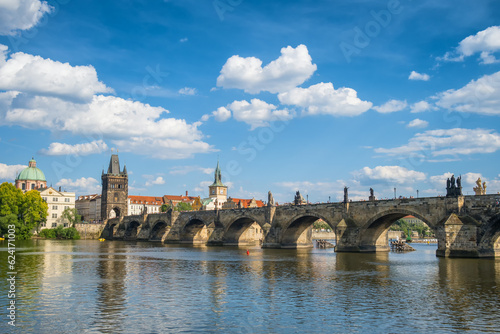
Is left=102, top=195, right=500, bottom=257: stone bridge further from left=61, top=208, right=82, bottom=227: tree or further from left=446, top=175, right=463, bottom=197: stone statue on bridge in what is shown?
left=61, top=208, right=82, bottom=227: tree

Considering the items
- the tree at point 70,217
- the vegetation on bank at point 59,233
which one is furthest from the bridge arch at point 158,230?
the tree at point 70,217

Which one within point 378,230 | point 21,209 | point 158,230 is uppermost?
point 21,209

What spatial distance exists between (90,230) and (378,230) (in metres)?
105

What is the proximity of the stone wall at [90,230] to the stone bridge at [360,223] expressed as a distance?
148 feet

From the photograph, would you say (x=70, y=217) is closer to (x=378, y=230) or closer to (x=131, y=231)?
(x=131, y=231)

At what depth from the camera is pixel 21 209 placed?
368 feet

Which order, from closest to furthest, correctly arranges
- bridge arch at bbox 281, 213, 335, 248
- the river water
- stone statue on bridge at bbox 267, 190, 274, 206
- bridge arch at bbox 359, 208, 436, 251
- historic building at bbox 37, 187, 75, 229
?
the river water < bridge arch at bbox 359, 208, 436, 251 < bridge arch at bbox 281, 213, 335, 248 < stone statue on bridge at bbox 267, 190, 274, 206 < historic building at bbox 37, 187, 75, 229

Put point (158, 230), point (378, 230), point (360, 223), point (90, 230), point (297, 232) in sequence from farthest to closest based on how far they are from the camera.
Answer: point (90, 230)
point (158, 230)
point (297, 232)
point (378, 230)
point (360, 223)

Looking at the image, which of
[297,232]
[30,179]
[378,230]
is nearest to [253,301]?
[378,230]

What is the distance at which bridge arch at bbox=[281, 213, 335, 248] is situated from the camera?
247 feet

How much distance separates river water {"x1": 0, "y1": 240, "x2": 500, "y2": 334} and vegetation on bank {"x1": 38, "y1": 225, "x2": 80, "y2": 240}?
9464cm

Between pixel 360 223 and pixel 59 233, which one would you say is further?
pixel 59 233

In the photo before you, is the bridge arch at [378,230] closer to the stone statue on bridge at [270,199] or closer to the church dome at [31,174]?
the stone statue on bridge at [270,199]

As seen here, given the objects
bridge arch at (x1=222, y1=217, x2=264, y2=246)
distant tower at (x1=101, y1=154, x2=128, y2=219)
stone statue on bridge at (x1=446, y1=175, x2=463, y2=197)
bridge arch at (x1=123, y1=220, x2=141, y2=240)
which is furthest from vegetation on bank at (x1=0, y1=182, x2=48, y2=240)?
stone statue on bridge at (x1=446, y1=175, x2=463, y2=197)
